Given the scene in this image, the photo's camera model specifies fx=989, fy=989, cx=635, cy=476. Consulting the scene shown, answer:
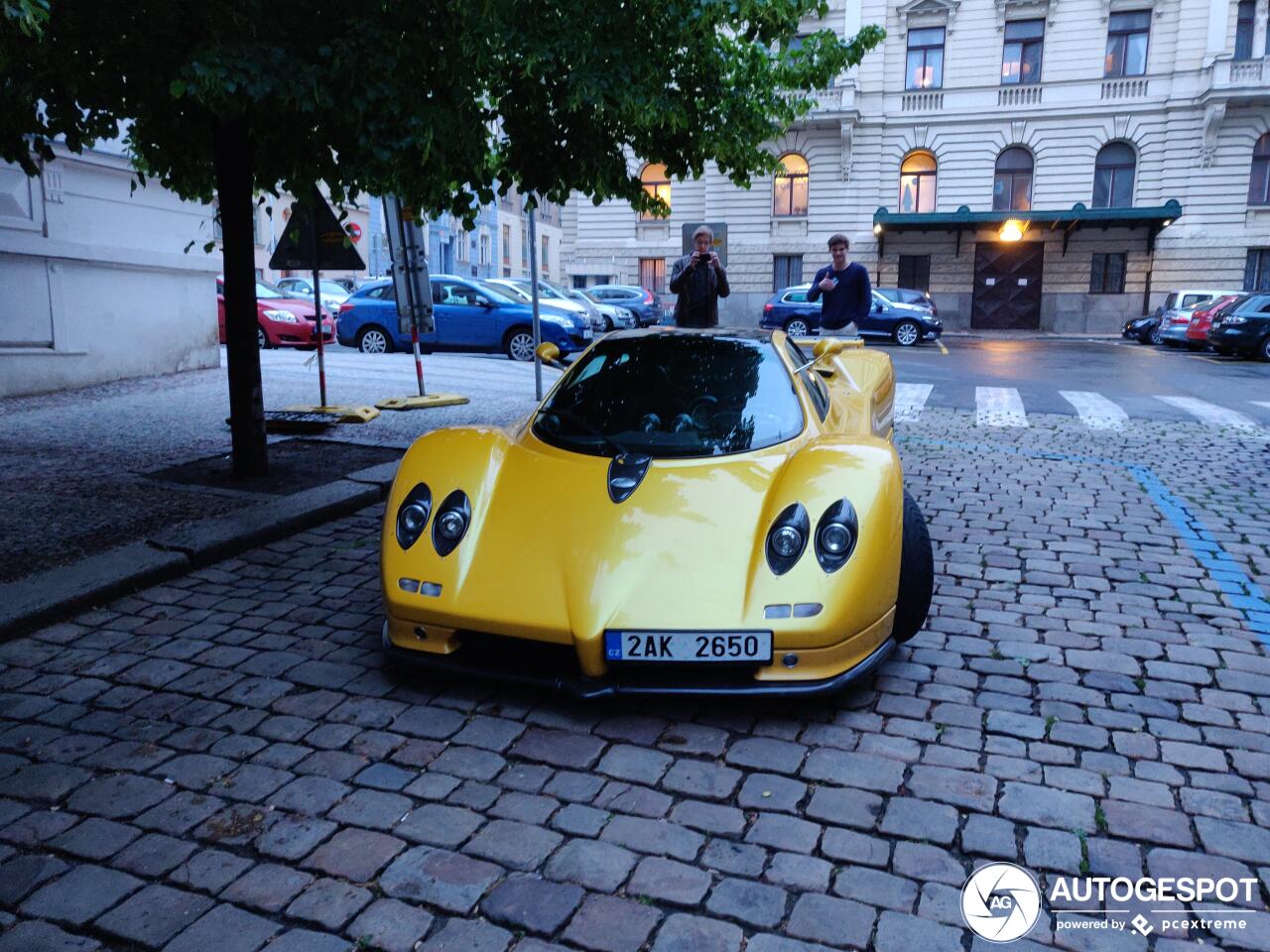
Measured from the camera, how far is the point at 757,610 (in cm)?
329

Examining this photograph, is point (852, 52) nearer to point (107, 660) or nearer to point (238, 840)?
point (107, 660)

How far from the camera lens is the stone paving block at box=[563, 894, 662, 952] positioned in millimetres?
2299

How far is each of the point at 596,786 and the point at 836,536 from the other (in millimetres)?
1208

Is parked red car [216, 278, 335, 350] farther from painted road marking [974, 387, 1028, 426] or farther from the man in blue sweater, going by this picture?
painted road marking [974, 387, 1028, 426]

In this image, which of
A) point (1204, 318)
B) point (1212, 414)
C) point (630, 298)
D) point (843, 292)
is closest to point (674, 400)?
point (843, 292)

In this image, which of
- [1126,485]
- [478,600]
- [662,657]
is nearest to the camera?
[662,657]

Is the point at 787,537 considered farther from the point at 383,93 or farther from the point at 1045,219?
the point at 1045,219

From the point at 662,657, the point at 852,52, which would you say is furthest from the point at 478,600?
the point at 852,52

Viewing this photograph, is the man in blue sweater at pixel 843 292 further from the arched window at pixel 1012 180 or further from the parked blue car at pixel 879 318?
the arched window at pixel 1012 180

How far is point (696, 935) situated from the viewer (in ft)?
7.64

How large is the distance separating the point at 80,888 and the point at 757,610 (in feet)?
6.77

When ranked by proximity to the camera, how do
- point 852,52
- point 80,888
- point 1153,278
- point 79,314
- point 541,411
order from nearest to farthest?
point 80,888 → point 541,411 → point 852,52 → point 79,314 → point 1153,278

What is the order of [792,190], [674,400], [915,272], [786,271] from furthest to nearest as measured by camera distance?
[786,271], [792,190], [915,272], [674,400]

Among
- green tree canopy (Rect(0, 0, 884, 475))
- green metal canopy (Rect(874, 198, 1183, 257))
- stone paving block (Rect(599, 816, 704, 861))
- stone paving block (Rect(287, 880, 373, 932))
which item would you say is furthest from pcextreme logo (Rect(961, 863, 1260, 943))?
green metal canopy (Rect(874, 198, 1183, 257))
